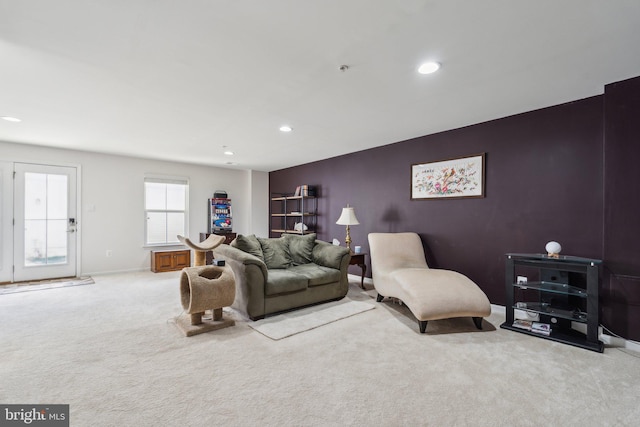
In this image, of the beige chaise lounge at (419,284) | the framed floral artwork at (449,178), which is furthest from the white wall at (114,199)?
the framed floral artwork at (449,178)

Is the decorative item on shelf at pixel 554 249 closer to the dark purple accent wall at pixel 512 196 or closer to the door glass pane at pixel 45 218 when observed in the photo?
the dark purple accent wall at pixel 512 196

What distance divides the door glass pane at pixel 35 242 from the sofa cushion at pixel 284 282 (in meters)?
4.31

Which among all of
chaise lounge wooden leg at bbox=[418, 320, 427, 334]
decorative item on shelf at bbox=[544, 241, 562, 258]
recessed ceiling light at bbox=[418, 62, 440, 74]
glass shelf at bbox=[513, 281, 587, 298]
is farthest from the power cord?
recessed ceiling light at bbox=[418, 62, 440, 74]

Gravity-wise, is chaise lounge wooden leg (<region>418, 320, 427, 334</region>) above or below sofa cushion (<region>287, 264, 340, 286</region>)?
below

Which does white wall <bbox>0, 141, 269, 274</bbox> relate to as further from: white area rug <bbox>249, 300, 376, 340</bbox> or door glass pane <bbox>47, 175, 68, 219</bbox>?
white area rug <bbox>249, 300, 376, 340</bbox>

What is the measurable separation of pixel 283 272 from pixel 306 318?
635 mm

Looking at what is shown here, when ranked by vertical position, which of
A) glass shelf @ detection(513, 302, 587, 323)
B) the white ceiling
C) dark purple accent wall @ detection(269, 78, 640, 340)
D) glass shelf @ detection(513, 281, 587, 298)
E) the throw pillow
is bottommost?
glass shelf @ detection(513, 302, 587, 323)

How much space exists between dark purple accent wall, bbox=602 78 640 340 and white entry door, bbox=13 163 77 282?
24.2 feet

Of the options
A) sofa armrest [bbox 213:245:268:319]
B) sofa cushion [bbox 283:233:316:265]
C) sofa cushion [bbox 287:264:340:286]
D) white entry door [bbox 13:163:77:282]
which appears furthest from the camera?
white entry door [bbox 13:163:77:282]

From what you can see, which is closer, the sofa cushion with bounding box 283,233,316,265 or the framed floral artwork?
the framed floral artwork

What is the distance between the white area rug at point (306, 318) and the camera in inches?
113

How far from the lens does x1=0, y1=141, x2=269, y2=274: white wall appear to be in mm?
5152

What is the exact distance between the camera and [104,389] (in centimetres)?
190

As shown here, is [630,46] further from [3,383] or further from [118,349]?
[3,383]
